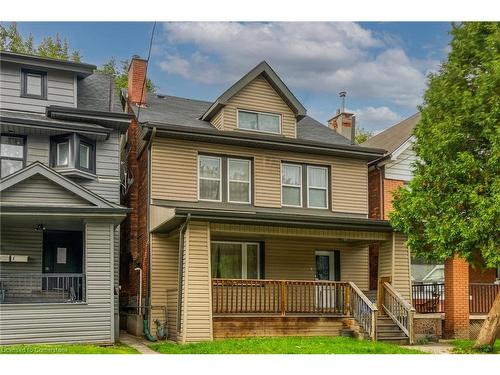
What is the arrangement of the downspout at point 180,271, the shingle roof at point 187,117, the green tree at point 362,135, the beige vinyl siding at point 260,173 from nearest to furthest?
the downspout at point 180,271, the beige vinyl siding at point 260,173, the shingle roof at point 187,117, the green tree at point 362,135

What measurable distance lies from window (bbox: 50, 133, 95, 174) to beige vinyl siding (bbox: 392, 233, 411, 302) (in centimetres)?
846

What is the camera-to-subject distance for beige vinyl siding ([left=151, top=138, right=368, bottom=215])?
59.4ft

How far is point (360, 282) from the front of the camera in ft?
66.9

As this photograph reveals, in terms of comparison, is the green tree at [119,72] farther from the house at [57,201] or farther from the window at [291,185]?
the window at [291,185]

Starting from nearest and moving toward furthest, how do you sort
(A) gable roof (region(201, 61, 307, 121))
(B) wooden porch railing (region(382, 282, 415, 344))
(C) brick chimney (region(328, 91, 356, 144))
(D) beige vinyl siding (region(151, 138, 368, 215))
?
(B) wooden porch railing (region(382, 282, 415, 344)), (D) beige vinyl siding (region(151, 138, 368, 215)), (A) gable roof (region(201, 61, 307, 121)), (C) brick chimney (region(328, 91, 356, 144))

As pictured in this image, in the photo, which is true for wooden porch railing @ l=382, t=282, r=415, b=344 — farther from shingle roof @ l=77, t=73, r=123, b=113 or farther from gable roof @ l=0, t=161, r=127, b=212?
shingle roof @ l=77, t=73, r=123, b=113

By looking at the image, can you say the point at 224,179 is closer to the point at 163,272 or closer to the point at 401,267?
the point at 163,272

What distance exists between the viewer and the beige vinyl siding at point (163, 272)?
17.4m

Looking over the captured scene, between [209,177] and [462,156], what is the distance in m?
7.60

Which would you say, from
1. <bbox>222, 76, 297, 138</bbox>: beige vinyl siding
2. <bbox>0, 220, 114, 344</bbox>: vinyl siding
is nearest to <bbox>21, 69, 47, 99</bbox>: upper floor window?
<bbox>0, 220, 114, 344</bbox>: vinyl siding

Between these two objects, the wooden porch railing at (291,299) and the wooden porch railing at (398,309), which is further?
the wooden porch railing at (398,309)

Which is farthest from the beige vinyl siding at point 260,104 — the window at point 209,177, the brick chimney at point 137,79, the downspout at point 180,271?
the downspout at point 180,271

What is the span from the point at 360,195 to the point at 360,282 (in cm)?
277

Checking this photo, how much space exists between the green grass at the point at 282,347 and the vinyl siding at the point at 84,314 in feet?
4.71
